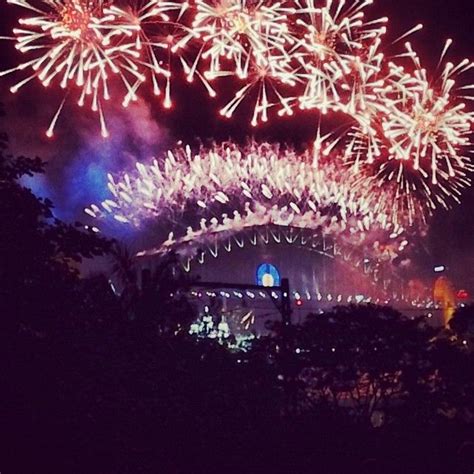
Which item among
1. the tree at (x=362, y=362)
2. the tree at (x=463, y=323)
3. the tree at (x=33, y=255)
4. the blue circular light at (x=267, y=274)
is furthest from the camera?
the blue circular light at (x=267, y=274)

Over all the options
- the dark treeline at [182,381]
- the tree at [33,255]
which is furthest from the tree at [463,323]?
the tree at [33,255]

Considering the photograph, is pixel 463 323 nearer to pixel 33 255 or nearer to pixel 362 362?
pixel 362 362

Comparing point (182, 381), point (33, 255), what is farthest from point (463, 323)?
point (33, 255)

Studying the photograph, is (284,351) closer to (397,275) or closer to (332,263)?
(332,263)

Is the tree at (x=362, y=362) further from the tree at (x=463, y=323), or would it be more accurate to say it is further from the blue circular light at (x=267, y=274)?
the blue circular light at (x=267, y=274)

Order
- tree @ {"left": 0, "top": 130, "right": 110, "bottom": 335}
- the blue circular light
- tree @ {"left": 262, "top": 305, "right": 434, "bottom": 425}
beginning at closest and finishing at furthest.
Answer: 1. tree @ {"left": 0, "top": 130, "right": 110, "bottom": 335}
2. tree @ {"left": 262, "top": 305, "right": 434, "bottom": 425}
3. the blue circular light

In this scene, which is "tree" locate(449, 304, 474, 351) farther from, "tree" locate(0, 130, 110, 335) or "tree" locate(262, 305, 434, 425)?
"tree" locate(0, 130, 110, 335)

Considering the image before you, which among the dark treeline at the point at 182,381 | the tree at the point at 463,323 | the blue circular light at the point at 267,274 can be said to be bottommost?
the dark treeline at the point at 182,381

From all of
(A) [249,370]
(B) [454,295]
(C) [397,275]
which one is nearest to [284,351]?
(A) [249,370]

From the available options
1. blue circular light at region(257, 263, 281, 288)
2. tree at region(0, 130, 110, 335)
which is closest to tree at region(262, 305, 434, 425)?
tree at region(0, 130, 110, 335)
